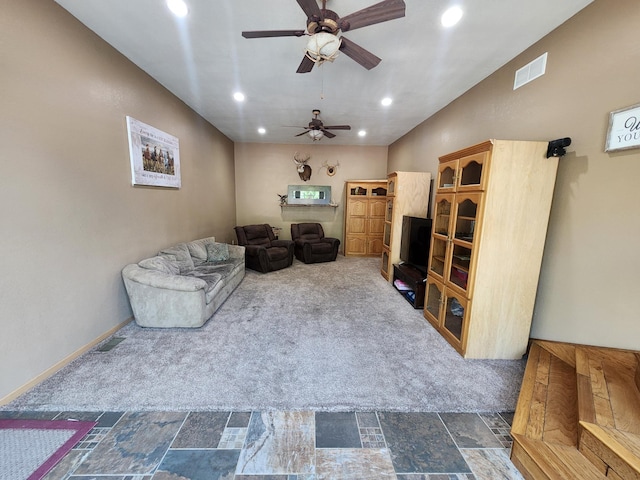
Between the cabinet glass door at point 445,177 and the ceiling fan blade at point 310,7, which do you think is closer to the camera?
the ceiling fan blade at point 310,7

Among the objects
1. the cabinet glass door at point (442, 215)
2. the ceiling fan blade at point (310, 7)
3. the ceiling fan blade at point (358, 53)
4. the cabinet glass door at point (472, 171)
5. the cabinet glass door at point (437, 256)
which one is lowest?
the cabinet glass door at point (437, 256)

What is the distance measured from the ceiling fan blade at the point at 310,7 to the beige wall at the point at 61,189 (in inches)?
79.6

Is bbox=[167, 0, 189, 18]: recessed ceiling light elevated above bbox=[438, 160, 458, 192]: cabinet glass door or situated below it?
above

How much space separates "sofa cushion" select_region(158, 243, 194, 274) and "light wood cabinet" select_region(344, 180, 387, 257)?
12.9 feet

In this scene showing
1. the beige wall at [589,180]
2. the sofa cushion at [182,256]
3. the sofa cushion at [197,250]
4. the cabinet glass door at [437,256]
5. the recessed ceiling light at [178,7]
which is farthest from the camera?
the sofa cushion at [197,250]

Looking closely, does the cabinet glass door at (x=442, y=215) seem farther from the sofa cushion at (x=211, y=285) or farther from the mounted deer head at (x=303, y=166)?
the mounted deer head at (x=303, y=166)

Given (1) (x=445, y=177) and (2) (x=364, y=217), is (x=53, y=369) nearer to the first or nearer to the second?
(1) (x=445, y=177)

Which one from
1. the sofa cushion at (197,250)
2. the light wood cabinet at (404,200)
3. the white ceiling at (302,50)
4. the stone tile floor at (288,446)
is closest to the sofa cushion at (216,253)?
the sofa cushion at (197,250)

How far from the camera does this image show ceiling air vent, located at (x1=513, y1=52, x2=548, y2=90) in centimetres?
222

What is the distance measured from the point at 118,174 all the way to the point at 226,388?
2.47 m

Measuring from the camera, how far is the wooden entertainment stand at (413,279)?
11.0ft

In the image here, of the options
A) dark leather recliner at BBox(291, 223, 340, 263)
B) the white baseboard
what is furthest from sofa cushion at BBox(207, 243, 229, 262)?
dark leather recliner at BBox(291, 223, 340, 263)

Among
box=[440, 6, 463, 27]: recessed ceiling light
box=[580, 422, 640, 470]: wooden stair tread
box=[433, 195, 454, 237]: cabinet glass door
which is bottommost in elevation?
box=[580, 422, 640, 470]: wooden stair tread

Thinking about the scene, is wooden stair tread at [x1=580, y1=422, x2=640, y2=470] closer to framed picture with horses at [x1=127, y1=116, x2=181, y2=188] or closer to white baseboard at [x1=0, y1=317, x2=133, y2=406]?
white baseboard at [x1=0, y1=317, x2=133, y2=406]
